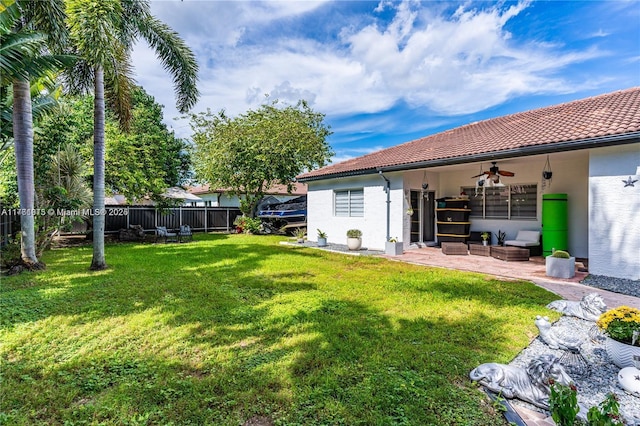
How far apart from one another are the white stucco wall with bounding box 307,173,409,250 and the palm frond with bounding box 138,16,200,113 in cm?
705

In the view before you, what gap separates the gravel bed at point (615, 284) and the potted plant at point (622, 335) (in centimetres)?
349

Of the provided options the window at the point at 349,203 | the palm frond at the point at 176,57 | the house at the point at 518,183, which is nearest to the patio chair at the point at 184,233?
the house at the point at 518,183

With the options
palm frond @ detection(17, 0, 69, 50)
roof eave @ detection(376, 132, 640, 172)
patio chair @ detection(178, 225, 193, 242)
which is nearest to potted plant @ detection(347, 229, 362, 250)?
roof eave @ detection(376, 132, 640, 172)

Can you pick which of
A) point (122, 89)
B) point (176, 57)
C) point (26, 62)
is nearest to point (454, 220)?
point (176, 57)

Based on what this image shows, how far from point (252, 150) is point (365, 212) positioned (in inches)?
350

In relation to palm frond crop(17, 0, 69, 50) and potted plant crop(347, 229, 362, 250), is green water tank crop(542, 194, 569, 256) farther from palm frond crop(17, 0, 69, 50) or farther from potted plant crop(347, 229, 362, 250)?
palm frond crop(17, 0, 69, 50)

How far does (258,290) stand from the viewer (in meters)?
6.82

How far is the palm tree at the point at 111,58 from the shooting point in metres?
7.32

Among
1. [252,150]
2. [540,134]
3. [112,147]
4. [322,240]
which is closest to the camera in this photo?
[540,134]

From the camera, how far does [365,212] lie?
1330 centimetres

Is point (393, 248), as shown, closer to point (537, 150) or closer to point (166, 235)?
point (537, 150)

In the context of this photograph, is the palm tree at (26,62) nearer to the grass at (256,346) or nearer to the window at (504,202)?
the grass at (256,346)

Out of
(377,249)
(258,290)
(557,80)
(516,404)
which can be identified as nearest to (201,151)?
(377,249)

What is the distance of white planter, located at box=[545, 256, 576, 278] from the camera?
7.48 m
